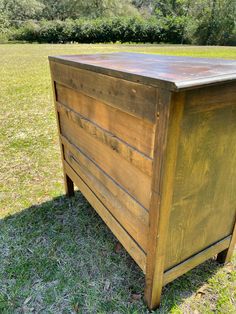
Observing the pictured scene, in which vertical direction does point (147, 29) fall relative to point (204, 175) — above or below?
above

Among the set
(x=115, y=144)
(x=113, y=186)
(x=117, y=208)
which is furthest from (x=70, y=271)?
(x=115, y=144)

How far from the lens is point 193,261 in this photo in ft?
4.83

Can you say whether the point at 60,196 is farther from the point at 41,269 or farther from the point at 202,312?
the point at 202,312

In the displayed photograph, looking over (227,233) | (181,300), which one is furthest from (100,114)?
(181,300)

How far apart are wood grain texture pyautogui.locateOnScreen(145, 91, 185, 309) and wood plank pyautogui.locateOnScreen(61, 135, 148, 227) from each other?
10cm

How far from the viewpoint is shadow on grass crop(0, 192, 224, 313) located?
1.54 metres

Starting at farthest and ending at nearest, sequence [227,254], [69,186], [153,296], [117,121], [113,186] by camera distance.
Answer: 1. [69,186]
2. [227,254]
3. [113,186]
4. [153,296]
5. [117,121]

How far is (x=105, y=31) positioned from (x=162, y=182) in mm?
25553

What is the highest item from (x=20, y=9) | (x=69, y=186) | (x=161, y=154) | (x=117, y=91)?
(x=20, y=9)

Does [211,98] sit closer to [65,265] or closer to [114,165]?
[114,165]

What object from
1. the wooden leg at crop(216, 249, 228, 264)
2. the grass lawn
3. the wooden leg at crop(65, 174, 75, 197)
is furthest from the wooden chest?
the wooden leg at crop(65, 174, 75, 197)

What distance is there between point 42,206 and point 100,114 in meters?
1.34

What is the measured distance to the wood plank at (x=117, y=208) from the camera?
4.40 feet

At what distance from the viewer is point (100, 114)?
1430 mm
